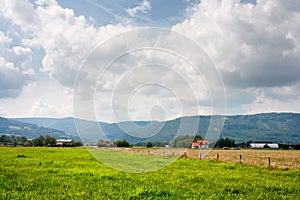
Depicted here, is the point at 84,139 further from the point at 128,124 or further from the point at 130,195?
the point at 130,195

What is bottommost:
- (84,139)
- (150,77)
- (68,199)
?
(68,199)

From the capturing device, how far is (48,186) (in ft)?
49.9

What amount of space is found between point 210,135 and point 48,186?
11.4m

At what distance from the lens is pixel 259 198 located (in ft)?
44.2

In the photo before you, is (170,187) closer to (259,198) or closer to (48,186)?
(259,198)

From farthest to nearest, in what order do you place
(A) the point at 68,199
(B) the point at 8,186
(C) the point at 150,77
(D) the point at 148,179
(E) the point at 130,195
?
(C) the point at 150,77, (D) the point at 148,179, (B) the point at 8,186, (E) the point at 130,195, (A) the point at 68,199

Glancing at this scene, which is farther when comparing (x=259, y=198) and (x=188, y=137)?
(x=188, y=137)

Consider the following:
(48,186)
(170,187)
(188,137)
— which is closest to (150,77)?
(188,137)

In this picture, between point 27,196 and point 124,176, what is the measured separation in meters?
7.38

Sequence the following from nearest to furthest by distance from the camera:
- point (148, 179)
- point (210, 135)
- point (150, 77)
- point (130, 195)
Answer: point (130, 195) < point (148, 179) < point (150, 77) < point (210, 135)

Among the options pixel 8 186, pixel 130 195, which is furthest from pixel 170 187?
pixel 8 186

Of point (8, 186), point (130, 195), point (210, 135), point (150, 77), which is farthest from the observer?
point (210, 135)

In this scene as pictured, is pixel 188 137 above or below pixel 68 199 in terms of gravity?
above

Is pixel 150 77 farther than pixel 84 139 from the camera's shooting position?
Yes
